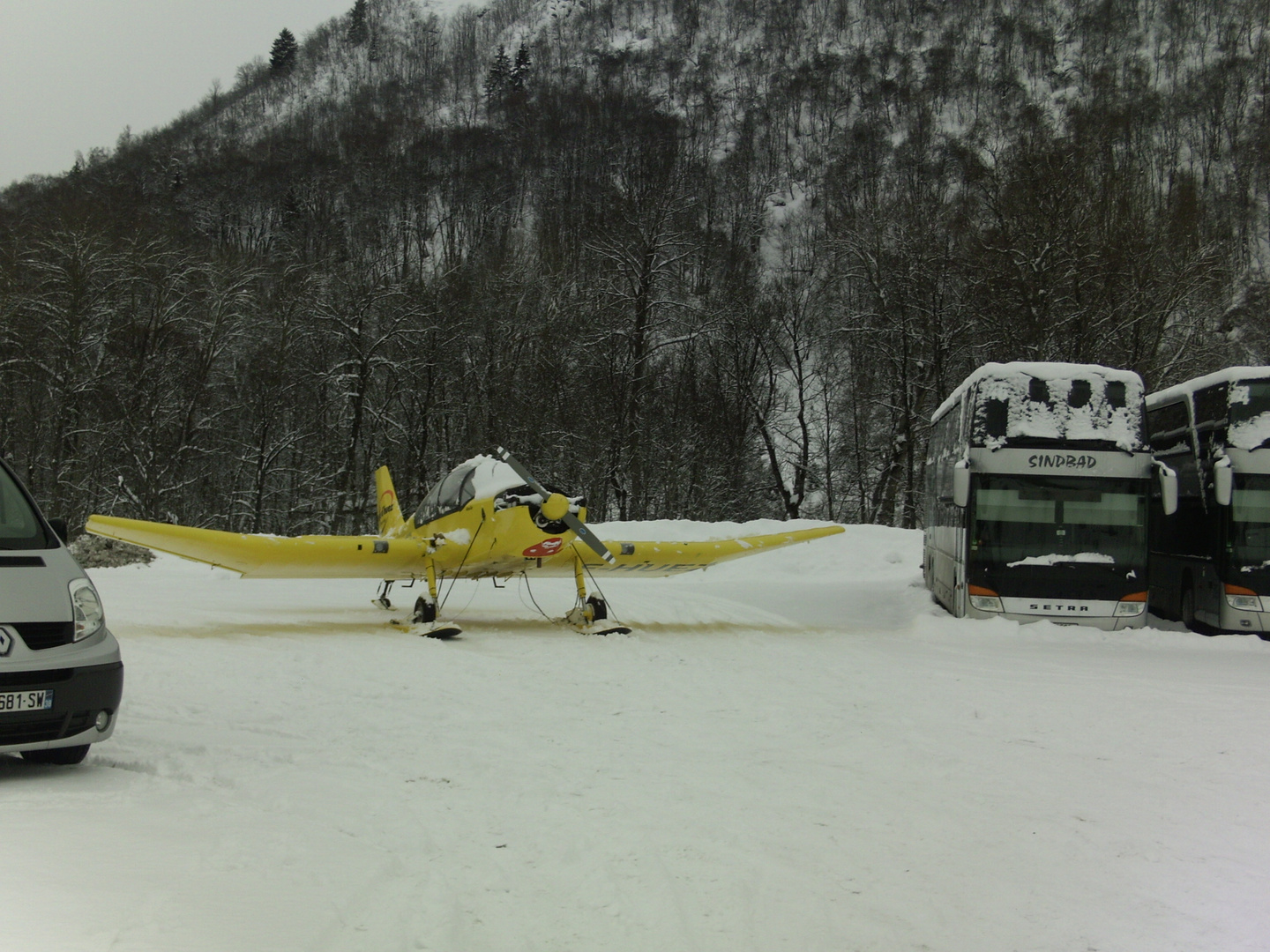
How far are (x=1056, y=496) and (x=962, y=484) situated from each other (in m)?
1.39

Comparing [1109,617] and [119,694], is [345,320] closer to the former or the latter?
[1109,617]

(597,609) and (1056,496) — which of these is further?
(1056,496)

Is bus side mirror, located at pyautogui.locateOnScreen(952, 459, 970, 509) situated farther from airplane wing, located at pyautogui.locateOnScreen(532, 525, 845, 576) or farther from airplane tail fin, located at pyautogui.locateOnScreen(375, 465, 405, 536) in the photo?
airplane tail fin, located at pyautogui.locateOnScreen(375, 465, 405, 536)

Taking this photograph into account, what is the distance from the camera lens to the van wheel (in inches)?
202

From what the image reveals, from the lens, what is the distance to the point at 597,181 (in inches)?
2472

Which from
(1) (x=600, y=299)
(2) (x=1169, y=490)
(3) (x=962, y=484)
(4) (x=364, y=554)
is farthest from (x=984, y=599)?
(1) (x=600, y=299)

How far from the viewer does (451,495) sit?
12859 mm

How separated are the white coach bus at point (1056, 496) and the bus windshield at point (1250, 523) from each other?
53.1 inches

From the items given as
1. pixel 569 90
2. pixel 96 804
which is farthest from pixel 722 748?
pixel 569 90

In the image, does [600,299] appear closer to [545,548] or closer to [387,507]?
[387,507]

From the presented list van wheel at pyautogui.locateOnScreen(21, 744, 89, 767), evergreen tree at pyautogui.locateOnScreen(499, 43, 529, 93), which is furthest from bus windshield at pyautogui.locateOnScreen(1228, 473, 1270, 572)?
evergreen tree at pyautogui.locateOnScreen(499, 43, 529, 93)

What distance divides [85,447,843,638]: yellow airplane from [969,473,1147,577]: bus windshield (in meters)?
2.24

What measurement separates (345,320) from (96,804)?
36024mm

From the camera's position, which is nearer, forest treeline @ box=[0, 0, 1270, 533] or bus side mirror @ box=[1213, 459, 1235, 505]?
bus side mirror @ box=[1213, 459, 1235, 505]
